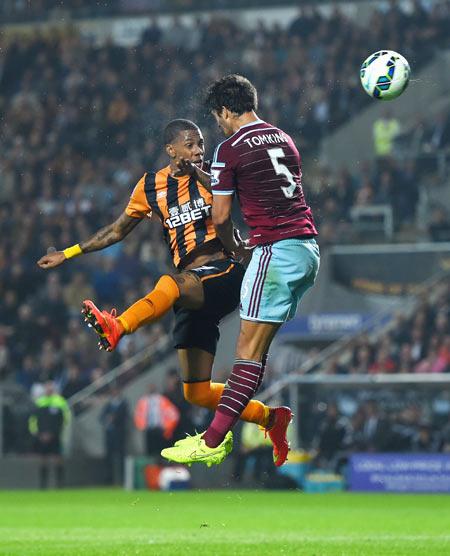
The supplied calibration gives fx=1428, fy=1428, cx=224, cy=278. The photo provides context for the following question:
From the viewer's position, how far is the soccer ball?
10.4 metres

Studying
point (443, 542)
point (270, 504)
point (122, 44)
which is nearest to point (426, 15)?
point (122, 44)

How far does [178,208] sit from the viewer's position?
10.2 meters

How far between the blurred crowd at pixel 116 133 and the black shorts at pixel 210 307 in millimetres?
14530

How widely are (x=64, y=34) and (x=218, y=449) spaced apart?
948 inches

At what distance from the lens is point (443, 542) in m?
10.3

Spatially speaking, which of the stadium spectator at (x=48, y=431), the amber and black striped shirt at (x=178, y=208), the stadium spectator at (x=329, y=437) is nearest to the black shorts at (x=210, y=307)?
the amber and black striped shirt at (x=178, y=208)

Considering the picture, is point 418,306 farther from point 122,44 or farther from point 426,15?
point 122,44

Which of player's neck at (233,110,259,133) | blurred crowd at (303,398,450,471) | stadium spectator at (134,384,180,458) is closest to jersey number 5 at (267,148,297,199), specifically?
player's neck at (233,110,259,133)

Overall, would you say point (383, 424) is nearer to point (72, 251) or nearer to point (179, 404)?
point (179, 404)

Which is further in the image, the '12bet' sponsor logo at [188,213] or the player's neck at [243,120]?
the '12bet' sponsor logo at [188,213]

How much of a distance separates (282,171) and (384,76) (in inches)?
66.6

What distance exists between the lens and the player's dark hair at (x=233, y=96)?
362 inches

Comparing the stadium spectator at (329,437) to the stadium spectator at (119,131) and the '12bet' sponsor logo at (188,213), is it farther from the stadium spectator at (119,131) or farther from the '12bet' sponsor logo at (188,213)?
the '12bet' sponsor logo at (188,213)

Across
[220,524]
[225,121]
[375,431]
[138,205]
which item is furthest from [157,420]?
[225,121]
